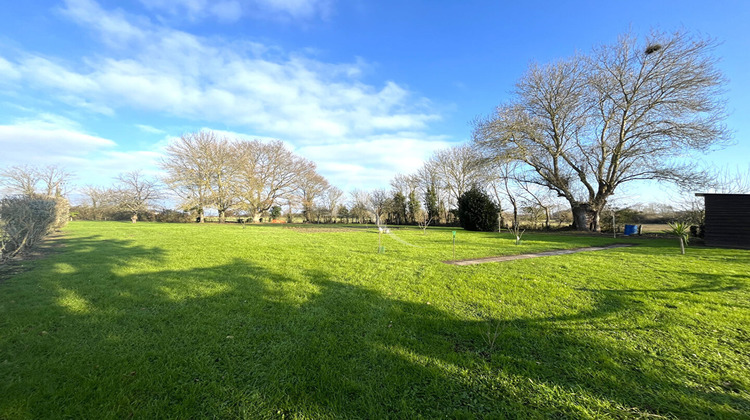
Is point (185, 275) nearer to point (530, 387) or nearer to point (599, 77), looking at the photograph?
point (530, 387)

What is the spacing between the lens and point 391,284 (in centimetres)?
489

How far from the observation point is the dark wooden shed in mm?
11328

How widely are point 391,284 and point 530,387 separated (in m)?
2.90

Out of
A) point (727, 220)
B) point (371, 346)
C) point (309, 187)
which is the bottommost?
point (371, 346)

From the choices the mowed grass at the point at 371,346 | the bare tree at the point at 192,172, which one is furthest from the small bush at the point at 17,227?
the bare tree at the point at 192,172

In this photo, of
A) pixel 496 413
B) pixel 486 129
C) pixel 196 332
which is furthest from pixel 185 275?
pixel 486 129

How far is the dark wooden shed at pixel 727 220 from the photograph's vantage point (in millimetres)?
11328

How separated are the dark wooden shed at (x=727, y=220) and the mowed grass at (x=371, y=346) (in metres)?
10.3

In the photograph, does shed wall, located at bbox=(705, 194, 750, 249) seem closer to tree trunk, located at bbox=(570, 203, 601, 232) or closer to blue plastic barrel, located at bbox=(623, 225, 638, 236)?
blue plastic barrel, located at bbox=(623, 225, 638, 236)

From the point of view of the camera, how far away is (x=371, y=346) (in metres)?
2.76

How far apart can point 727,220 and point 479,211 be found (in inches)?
434

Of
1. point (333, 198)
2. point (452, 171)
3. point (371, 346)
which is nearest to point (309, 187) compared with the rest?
point (333, 198)

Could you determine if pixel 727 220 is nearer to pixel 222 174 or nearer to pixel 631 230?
pixel 631 230

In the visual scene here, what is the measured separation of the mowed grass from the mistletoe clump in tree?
555 inches
